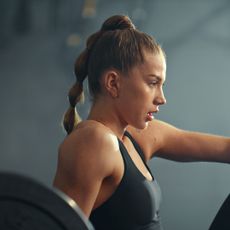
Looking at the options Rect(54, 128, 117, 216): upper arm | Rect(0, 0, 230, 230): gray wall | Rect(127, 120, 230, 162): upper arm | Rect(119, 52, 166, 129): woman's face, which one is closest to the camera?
Rect(54, 128, 117, 216): upper arm

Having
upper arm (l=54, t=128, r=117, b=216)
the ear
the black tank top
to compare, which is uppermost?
the ear

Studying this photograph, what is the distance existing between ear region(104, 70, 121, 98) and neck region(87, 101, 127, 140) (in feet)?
0.10

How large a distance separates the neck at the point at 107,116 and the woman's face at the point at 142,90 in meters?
0.02

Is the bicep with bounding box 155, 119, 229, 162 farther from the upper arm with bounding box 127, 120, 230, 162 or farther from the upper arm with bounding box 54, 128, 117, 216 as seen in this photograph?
the upper arm with bounding box 54, 128, 117, 216

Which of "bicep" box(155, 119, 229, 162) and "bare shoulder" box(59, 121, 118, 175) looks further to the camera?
"bicep" box(155, 119, 229, 162)

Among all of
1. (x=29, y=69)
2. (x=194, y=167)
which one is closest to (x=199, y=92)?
(x=194, y=167)

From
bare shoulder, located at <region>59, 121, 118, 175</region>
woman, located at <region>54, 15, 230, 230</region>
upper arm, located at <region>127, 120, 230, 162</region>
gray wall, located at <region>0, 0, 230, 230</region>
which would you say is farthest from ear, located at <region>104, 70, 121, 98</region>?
gray wall, located at <region>0, 0, 230, 230</region>

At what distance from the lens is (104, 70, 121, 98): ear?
1.03 meters

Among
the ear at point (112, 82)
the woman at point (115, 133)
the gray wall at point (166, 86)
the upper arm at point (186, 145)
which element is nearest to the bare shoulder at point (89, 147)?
the woman at point (115, 133)

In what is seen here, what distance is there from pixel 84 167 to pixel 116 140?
11cm

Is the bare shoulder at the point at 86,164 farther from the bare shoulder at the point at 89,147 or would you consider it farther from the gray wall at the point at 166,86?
the gray wall at the point at 166,86

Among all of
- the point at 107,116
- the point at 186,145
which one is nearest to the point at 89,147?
the point at 107,116

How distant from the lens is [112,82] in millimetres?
1035

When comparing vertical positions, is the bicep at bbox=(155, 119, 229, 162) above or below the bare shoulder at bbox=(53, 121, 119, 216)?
above
